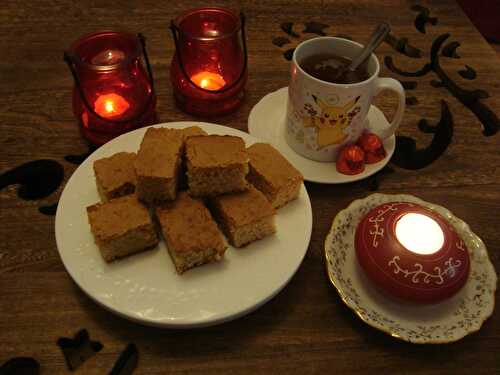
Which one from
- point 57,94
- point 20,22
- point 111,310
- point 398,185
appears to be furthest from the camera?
point 20,22

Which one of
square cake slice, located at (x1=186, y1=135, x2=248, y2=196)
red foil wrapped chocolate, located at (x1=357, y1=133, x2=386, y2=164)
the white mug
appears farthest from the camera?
red foil wrapped chocolate, located at (x1=357, y1=133, x2=386, y2=164)

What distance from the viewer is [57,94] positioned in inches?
48.4

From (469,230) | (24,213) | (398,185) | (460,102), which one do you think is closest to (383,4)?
(460,102)

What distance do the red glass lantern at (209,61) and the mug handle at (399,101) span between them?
374 mm

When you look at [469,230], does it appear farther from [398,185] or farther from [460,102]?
[460,102]

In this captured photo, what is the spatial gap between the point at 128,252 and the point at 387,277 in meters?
0.51

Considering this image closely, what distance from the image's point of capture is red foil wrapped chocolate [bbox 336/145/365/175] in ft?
3.43

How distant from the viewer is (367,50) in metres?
1.01

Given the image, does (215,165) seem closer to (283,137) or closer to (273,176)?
(273,176)

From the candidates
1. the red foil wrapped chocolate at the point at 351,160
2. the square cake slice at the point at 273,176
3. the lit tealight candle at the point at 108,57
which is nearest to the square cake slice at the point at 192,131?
the square cake slice at the point at 273,176

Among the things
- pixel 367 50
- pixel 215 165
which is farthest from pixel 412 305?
pixel 367 50

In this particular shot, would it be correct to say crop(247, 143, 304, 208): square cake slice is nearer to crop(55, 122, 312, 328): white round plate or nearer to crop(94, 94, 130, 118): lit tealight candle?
crop(55, 122, 312, 328): white round plate

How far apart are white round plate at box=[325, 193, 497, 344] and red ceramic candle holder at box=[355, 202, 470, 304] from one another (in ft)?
0.16

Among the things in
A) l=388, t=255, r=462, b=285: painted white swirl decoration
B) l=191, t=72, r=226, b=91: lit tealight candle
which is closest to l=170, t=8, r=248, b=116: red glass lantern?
l=191, t=72, r=226, b=91: lit tealight candle
